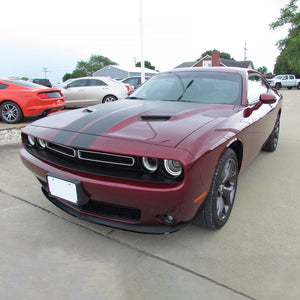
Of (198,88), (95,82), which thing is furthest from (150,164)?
(95,82)

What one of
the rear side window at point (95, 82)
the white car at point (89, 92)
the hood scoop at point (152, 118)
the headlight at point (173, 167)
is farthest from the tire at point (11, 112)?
the headlight at point (173, 167)

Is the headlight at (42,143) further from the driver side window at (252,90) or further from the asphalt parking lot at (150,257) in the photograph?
the driver side window at (252,90)

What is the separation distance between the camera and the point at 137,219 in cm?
177

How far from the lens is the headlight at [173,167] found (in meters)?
1.65

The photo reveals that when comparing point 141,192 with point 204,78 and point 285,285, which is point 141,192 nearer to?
point 285,285

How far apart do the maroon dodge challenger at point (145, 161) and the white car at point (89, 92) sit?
7488 mm

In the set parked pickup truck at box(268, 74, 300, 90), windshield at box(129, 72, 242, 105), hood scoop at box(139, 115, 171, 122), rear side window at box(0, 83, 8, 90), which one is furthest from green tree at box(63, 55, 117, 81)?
hood scoop at box(139, 115, 171, 122)

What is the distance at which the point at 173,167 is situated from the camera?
5.47 feet

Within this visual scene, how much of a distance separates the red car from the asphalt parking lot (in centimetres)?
432

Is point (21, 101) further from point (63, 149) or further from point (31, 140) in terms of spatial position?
point (63, 149)

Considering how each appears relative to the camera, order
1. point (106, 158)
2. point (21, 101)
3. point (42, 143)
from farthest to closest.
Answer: point (21, 101) < point (42, 143) < point (106, 158)

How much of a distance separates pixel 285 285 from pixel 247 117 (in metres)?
1.44

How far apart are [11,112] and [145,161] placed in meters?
6.06

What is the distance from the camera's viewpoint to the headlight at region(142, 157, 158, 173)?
5.53 feet
